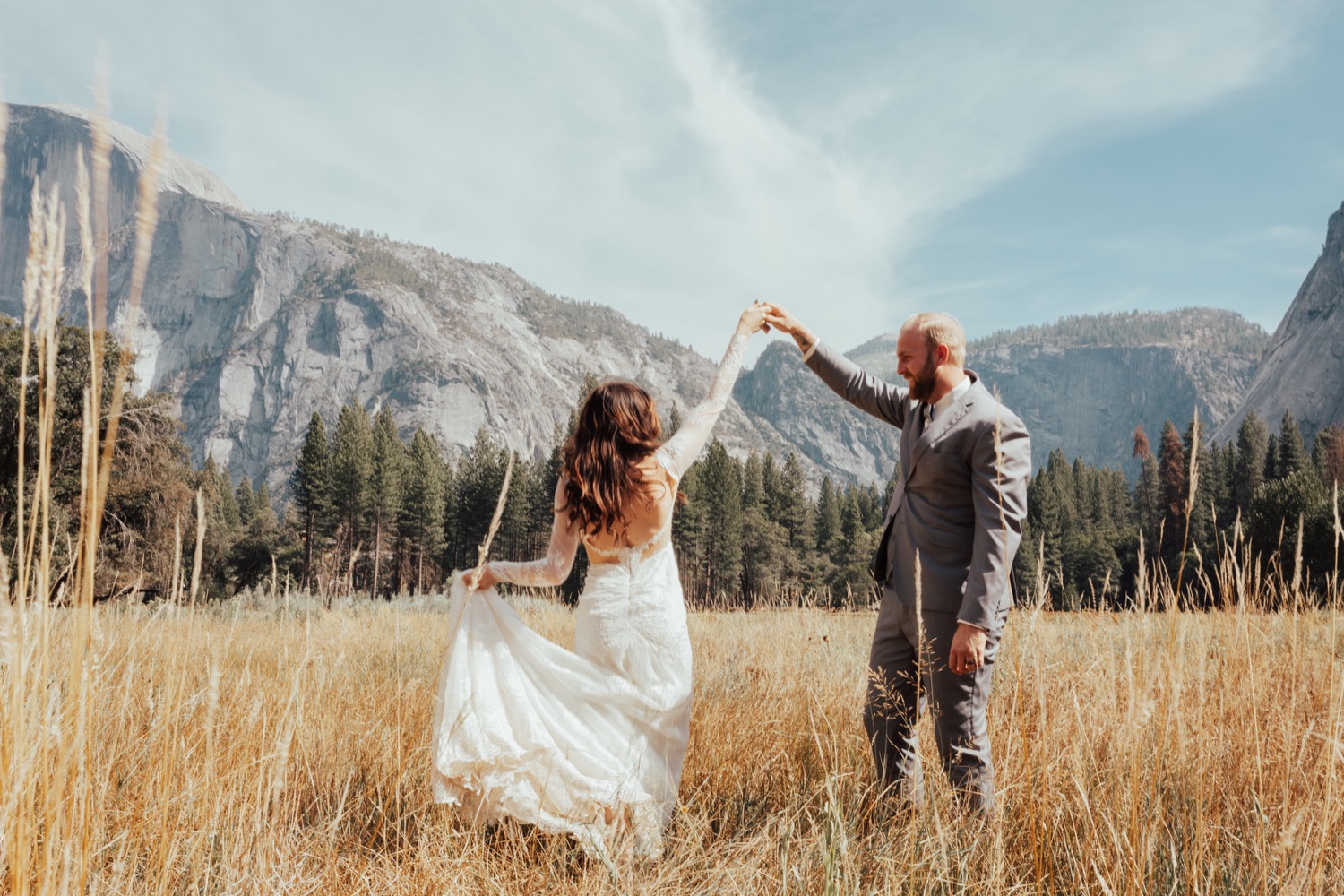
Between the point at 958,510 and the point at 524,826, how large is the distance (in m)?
1.99

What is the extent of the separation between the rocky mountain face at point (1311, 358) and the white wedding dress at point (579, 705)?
123327mm

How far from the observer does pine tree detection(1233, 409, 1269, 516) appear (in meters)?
62.6

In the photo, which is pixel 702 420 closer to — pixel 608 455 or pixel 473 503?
pixel 608 455

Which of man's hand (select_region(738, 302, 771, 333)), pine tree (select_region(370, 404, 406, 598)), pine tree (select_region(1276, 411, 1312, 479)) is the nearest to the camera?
man's hand (select_region(738, 302, 771, 333))

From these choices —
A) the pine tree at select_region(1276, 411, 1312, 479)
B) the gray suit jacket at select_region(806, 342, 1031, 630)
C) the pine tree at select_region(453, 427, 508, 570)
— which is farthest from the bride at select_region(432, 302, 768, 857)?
the pine tree at select_region(1276, 411, 1312, 479)

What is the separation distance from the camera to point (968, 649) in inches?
101

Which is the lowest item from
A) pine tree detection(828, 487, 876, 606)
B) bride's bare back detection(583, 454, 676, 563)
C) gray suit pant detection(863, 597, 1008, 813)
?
pine tree detection(828, 487, 876, 606)

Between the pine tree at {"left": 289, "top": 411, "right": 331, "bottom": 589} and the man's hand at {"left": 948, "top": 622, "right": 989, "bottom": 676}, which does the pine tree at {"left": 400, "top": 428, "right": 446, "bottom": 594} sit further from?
the man's hand at {"left": 948, "top": 622, "right": 989, "bottom": 676}

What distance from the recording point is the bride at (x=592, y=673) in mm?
2582

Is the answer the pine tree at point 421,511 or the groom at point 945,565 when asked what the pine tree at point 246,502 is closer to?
the pine tree at point 421,511

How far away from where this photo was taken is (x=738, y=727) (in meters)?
3.69

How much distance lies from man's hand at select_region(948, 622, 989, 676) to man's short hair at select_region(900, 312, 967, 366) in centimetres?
103

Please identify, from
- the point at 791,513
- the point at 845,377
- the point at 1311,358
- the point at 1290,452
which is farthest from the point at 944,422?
the point at 1311,358

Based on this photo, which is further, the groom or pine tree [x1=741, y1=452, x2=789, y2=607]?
pine tree [x1=741, y1=452, x2=789, y2=607]
